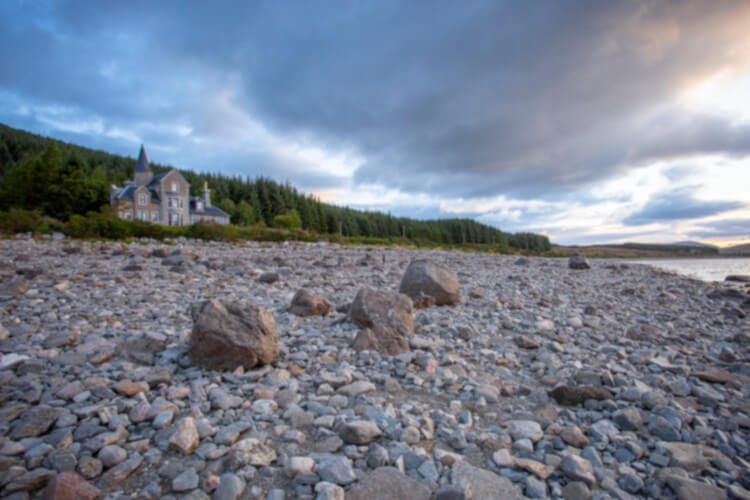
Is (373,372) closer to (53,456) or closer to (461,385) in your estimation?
(461,385)

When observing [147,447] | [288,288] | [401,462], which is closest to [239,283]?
[288,288]

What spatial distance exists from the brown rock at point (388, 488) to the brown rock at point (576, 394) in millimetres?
1792

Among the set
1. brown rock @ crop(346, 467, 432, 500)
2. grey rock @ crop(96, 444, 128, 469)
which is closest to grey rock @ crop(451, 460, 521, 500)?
brown rock @ crop(346, 467, 432, 500)

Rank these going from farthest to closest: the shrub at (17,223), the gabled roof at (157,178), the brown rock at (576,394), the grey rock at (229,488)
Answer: the gabled roof at (157,178), the shrub at (17,223), the brown rock at (576,394), the grey rock at (229,488)

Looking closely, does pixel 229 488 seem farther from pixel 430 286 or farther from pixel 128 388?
pixel 430 286

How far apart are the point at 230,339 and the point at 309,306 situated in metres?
2.10

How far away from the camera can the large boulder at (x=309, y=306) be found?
5.36 m

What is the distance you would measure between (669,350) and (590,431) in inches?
123

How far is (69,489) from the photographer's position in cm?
176

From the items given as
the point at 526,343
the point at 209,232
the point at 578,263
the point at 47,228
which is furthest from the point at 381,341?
the point at 47,228

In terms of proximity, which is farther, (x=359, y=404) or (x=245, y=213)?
(x=245, y=213)

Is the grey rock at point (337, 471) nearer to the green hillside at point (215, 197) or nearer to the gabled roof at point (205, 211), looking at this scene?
the green hillside at point (215, 197)

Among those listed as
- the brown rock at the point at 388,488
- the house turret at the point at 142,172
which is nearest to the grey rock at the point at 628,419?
the brown rock at the point at 388,488

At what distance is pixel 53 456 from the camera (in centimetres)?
203
